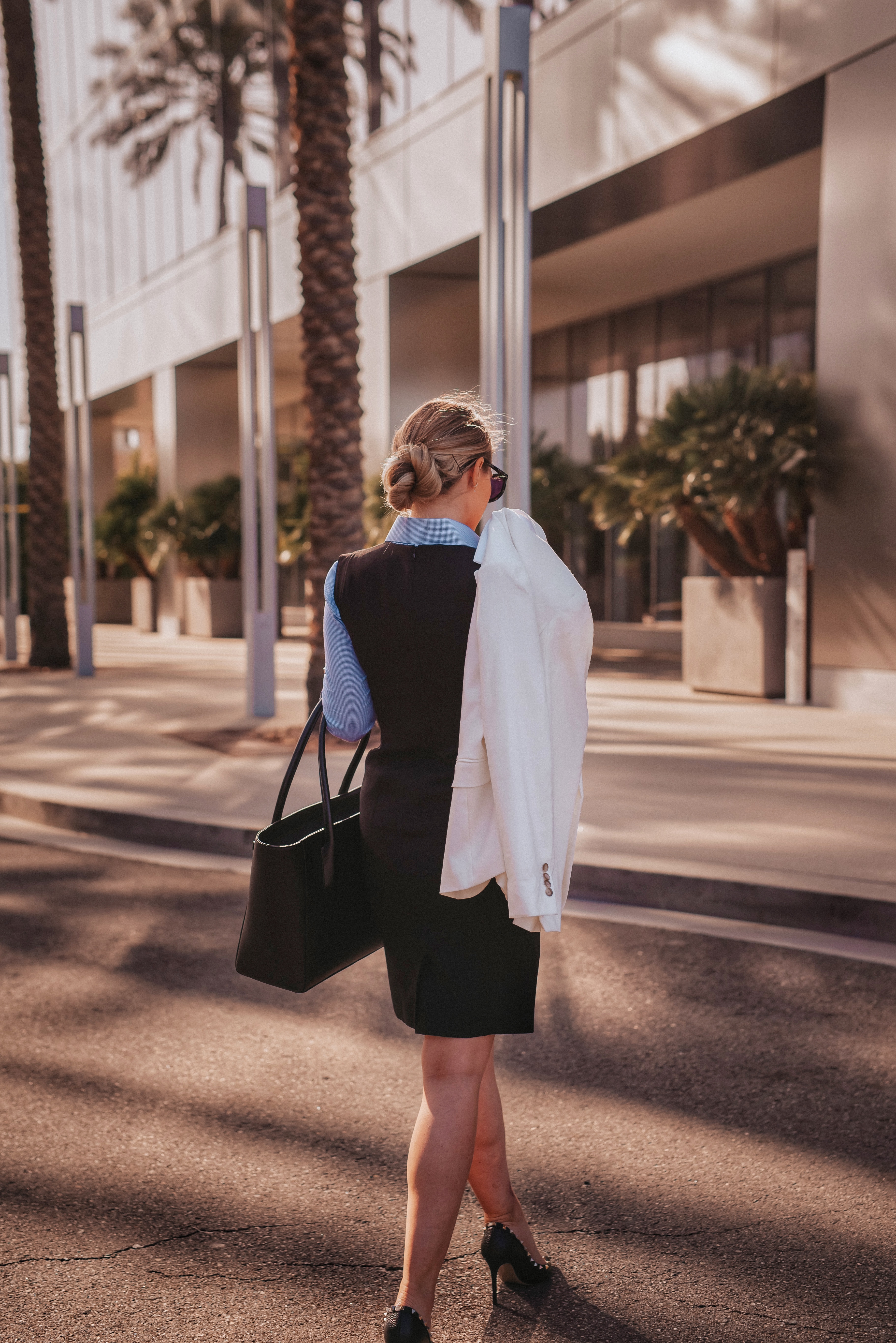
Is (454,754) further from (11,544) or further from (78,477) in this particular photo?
(11,544)

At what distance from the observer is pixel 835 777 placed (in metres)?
8.27

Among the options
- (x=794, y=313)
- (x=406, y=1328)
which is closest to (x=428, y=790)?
(x=406, y=1328)

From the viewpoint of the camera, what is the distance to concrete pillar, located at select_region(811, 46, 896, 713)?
12.0 meters

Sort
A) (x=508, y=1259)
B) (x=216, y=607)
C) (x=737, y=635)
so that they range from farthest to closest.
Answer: (x=216, y=607) < (x=737, y=635) < (x=508, y=1259)

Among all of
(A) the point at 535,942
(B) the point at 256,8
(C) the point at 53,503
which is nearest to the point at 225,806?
(A) the point at 535,942

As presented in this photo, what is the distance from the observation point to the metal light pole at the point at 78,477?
17203 mm

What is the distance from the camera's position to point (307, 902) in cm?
Result: 246

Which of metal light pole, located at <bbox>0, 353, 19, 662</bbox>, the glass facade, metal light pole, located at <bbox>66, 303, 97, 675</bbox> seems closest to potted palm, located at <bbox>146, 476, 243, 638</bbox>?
metal light pole, located at <bbox>0, 353, 19, 662</bbox>

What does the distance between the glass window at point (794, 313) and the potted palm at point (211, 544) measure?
39.6 ft

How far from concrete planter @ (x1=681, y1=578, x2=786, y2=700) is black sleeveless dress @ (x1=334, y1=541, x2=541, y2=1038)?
11.8 metres

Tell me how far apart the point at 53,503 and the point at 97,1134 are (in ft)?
53.1

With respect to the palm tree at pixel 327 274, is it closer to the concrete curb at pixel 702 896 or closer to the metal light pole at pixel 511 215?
the metal light pole at pixel 511 215

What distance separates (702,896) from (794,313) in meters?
15.5

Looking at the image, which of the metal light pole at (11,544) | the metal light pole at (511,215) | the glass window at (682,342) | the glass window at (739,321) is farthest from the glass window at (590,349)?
the metal light pole at (511,215)
